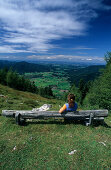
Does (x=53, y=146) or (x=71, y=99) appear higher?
(x=71, y=99)

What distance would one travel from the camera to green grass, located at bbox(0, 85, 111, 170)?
16.0 feet

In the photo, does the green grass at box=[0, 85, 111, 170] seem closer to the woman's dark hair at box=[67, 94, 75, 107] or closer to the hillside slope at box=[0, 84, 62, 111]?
the woman's dark hair at box=[67, 94, 75, 107]

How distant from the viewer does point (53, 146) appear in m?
5.97

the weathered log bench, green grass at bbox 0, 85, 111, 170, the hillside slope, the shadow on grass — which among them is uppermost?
the weathered log bench

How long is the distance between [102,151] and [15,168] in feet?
16.2

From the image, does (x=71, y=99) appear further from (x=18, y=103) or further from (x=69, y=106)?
(x=18, y=103)

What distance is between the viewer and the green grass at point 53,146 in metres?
4.88

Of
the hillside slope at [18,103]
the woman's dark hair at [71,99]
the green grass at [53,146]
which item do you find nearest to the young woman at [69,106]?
the woman's dark hair at [71,99]

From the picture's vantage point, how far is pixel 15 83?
62.3 metres

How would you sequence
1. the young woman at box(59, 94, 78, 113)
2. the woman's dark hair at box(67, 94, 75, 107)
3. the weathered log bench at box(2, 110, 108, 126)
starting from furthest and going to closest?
1. the weathered log bench at box(2, 110, 108, 126)
2. the young woman at box(59, 94, 78, 113)
3. the woman's dark hair at box(67, 94, 75, 107)

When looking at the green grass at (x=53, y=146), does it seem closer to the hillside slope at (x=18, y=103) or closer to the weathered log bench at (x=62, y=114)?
the weathered log bench at (x=62, y=114)

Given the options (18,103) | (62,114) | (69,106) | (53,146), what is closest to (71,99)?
(69,106)

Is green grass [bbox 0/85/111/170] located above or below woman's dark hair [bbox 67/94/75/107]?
below

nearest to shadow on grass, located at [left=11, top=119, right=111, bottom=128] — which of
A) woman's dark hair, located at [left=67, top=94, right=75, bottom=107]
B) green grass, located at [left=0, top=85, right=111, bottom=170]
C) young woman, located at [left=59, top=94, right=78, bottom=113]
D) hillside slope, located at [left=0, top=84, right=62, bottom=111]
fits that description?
green grass, located at [left=0, top=85, right=111, bottom=170]
